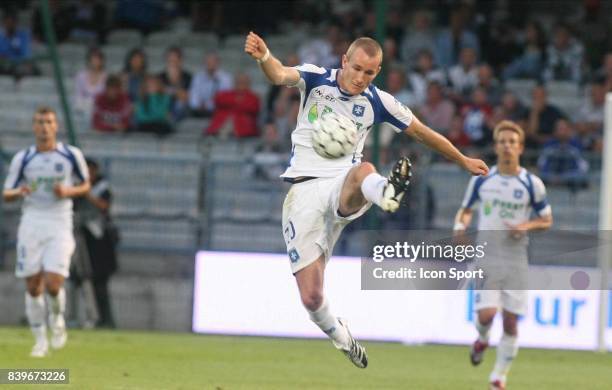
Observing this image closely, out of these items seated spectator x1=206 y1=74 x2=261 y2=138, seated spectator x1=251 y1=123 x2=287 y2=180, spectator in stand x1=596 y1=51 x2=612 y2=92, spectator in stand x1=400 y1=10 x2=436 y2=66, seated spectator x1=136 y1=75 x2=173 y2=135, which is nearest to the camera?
seated spectator x1=251 y1=123 x2=287 y2=180

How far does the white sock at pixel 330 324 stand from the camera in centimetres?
1029

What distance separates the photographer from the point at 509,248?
13.3 m

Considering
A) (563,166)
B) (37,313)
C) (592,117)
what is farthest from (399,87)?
(37,313)

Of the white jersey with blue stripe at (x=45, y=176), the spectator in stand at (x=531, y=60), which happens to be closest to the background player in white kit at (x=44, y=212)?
the white jersey with blue stripe at (x=45, y=176)

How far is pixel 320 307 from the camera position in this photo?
1026cm

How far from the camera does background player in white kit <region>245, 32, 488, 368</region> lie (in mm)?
10195

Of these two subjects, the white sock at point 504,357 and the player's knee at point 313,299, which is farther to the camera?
the white sock at point 504,357

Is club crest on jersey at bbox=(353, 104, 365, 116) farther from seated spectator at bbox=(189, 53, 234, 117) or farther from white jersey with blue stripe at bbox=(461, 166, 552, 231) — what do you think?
seated spectator at bbox=(189, 53, 234, 117)

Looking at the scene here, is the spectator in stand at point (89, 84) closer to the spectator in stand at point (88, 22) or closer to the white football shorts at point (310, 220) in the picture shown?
the spectator in stand at point (88, 22)

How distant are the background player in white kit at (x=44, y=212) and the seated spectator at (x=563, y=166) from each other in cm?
628

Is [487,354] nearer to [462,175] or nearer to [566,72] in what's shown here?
[462,175]

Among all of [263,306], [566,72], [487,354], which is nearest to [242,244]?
[263,306]

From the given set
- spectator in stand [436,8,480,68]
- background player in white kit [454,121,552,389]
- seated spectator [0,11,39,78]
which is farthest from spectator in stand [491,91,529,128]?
seated spectator [0,11,39,78]

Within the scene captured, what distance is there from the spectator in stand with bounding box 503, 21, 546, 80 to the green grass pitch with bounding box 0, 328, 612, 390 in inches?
197
